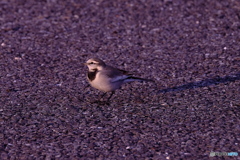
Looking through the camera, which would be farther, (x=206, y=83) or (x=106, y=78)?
(x=206, y=83)

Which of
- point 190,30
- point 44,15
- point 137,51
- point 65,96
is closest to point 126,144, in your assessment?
point 65,96

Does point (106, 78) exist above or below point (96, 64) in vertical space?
below

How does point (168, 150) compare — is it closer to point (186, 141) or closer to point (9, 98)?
point (186, 141)

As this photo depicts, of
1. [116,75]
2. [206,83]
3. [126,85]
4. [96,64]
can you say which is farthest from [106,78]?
[206,83]

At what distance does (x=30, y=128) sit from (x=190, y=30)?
5.78m

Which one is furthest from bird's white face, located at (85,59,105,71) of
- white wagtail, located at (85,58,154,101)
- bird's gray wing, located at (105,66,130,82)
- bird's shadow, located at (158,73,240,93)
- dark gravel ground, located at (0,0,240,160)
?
bird's shadow, located at (158,73,240,93)

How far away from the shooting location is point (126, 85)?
8531 millimetres

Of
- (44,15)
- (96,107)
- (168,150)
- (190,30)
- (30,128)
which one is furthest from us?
(44,15)

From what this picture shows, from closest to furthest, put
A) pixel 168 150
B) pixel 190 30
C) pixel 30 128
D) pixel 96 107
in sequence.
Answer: pixel 168 150 → pixel 30 128 → pixel 96 107 → pixel 190 30

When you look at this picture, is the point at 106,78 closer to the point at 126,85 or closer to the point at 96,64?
the point at 96,64

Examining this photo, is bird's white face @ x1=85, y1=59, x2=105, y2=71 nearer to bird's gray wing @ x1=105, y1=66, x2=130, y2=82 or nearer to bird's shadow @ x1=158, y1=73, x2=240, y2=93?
bird's gray wing @ x1=105, y1=66, x2=130, y2=82

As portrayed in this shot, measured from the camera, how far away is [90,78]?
7.73 m

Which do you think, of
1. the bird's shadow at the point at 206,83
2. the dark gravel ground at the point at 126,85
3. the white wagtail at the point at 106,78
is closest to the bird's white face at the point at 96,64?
the white wagtail at the point at 106,78

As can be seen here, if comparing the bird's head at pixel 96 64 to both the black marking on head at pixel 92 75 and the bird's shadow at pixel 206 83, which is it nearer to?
the black marking on head at pixel 92 75
